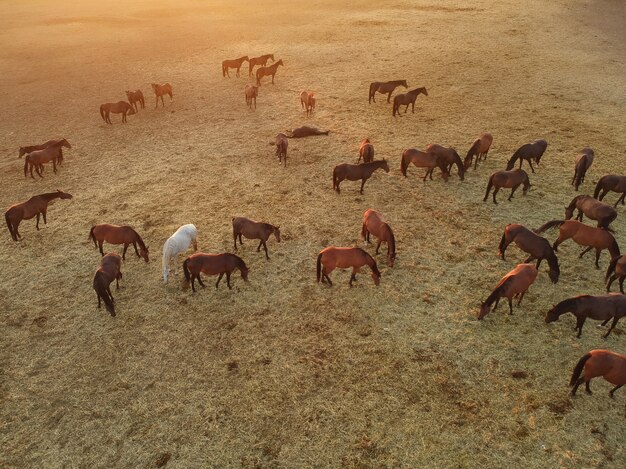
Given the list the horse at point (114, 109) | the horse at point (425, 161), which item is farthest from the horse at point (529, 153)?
the horse at point (114, 109)

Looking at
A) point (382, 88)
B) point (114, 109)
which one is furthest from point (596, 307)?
point (114, 109)

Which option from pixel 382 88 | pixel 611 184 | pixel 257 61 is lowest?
pixel 611 184

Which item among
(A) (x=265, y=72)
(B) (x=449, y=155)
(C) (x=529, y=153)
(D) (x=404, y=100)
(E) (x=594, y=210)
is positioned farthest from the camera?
(A) (x=265, y=72)

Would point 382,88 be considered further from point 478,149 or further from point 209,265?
point 209,265

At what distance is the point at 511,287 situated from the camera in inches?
308

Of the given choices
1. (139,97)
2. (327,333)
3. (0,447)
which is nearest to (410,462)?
(327,333)

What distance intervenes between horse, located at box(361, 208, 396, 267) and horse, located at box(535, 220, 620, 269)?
11.3 feet

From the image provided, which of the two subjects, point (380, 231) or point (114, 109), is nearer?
point (380, 231)

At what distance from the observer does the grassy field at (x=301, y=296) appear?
616cm

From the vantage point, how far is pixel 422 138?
14.9 metres

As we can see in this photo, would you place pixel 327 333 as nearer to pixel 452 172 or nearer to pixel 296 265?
pixel 296 265

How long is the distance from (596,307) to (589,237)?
2242 millimetres

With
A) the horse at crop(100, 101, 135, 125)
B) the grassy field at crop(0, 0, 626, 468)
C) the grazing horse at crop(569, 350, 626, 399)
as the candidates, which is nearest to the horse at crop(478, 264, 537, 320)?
the grassy field at crop(0, 0, 626, 468)

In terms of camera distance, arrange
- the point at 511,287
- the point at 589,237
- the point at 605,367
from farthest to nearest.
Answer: the point at 589,237, the point at 511,287, the point at 605,367
